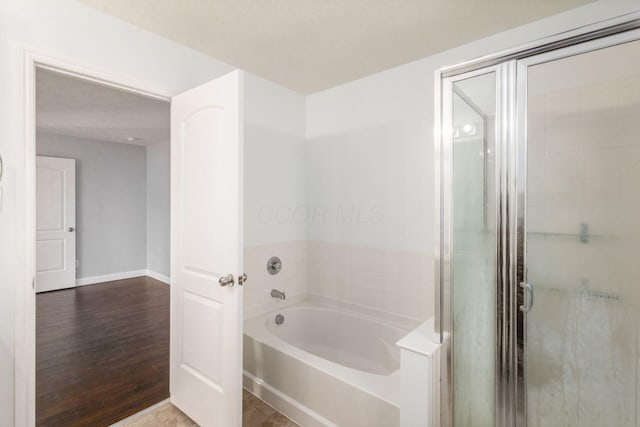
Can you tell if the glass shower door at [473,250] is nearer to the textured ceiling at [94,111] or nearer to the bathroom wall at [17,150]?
the bathroom wall at [17,150]

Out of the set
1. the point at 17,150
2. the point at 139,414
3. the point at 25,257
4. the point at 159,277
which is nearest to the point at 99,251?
the point at 159,277

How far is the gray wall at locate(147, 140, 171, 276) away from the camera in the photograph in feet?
16.7

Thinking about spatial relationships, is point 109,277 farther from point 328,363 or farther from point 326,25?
point 326,25

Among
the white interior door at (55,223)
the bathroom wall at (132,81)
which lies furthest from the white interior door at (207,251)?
the white interior door at (55,223)

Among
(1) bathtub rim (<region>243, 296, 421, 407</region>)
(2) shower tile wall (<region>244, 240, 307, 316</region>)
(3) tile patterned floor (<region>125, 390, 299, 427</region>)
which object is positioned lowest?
(3) tile patterned floor (<region>125, 390, 299, 427</region>)

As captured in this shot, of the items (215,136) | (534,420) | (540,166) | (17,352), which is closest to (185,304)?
(17,352)

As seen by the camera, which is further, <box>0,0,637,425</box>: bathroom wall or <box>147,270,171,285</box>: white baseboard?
<box>147,270,171,285</box>: white baseboard

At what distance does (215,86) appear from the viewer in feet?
5.61

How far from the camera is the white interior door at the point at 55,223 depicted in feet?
14.5

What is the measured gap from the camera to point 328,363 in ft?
6.07

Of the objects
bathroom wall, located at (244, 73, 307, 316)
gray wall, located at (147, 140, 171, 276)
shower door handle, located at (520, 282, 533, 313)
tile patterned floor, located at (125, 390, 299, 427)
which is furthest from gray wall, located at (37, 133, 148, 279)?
shower door handle, located at (520, 282, 533, 313)

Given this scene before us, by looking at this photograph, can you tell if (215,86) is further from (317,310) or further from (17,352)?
(317,310)

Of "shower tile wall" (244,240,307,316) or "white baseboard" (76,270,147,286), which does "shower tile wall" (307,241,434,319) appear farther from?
"white baseboard" (76,270,147,286)

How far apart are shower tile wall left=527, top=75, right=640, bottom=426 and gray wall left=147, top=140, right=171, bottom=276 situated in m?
5.09
